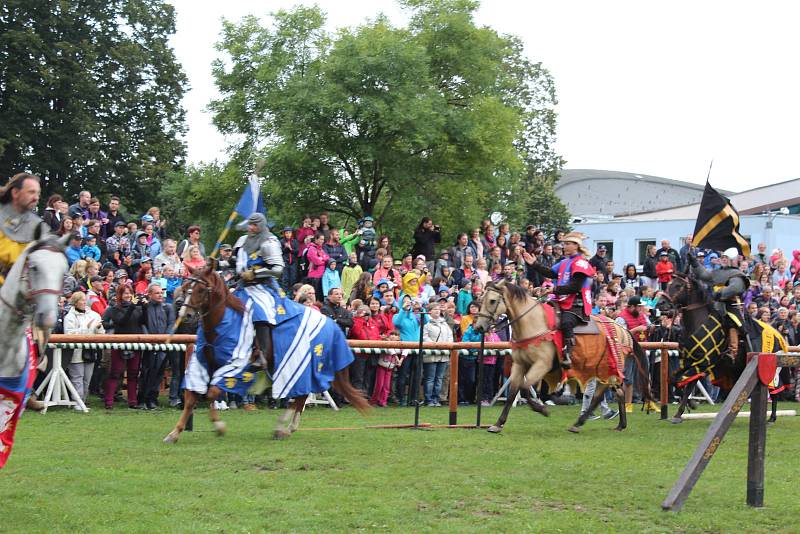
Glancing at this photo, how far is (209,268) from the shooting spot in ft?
39.2

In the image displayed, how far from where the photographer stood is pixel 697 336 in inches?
601

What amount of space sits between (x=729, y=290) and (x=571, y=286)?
9.51 feet

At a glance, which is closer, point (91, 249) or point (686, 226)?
point (91, 249)

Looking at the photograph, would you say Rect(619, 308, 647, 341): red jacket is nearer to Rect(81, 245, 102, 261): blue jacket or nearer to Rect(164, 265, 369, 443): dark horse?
Rect(164, 265, 369, 443): dark horse

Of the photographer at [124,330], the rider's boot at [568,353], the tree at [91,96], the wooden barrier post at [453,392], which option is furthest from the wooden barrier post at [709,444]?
the tree at [91,96]

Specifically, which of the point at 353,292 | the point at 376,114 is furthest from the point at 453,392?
the point at 376,114

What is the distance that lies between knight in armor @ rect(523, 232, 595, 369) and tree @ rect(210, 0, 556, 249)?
45.8 ft

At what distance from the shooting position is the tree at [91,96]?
3306 centimetres

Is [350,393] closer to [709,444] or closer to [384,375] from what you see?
[384,375]

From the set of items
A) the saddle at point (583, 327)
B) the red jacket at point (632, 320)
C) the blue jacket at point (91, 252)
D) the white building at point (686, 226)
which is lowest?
the saddle at point (583, 327)

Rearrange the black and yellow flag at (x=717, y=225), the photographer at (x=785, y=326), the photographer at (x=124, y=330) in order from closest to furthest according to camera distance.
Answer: the photographer at (x=124, y=330) → the black and yellow flag at (x=717, y=225) → the photographer at (x=785, y=326)

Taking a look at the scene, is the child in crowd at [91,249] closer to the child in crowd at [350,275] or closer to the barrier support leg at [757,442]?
the child in crowd at [350,275]

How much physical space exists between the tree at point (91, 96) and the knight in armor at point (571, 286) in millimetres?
23024

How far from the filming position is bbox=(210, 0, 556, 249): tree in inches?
1094
